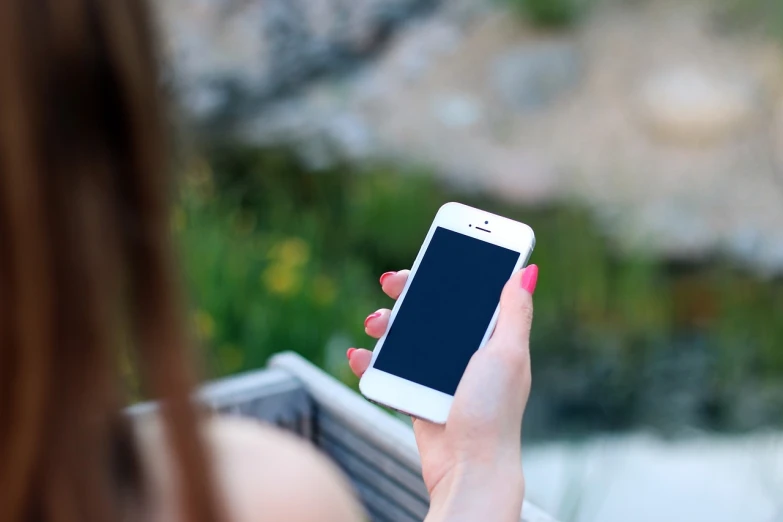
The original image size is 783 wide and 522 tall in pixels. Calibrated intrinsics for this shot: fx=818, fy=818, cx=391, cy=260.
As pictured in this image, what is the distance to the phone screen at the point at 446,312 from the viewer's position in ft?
2.67

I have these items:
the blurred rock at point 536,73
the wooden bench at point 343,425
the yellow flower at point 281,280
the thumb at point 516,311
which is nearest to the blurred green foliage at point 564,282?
the yellow flower at point 281,280

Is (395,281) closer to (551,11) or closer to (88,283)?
(88,283)

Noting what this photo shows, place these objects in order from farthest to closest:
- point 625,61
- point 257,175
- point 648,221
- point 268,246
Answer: point 625,61 → point 257,175 → point 648,221 → point 268,246

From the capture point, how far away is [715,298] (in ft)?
8.80

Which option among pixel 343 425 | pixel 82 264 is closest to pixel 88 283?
pixel 82 264

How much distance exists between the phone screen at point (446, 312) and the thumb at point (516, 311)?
1.5 inches

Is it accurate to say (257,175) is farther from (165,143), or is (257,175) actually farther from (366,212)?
(165,143)

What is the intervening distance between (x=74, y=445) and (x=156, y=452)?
83 millimetres

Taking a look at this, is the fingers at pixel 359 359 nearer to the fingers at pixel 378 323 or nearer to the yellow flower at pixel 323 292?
the fingers at pixel 378 323

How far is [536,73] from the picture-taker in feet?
12.4

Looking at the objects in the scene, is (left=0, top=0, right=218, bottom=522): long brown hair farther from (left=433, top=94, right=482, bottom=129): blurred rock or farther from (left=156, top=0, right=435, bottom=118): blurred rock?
(left=156, top=0, right=435, bottom=118): blurred rock

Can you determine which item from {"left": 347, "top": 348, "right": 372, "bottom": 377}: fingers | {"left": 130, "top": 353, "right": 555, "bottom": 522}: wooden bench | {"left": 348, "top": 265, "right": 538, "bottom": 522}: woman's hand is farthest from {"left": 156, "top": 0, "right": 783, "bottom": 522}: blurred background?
{"left": 348, "top": 265, "right": 538, "bottom": 522}: woman's hand

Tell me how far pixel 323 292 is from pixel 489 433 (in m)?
1.09

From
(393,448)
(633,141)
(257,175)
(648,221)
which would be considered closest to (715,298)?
(648,221)
